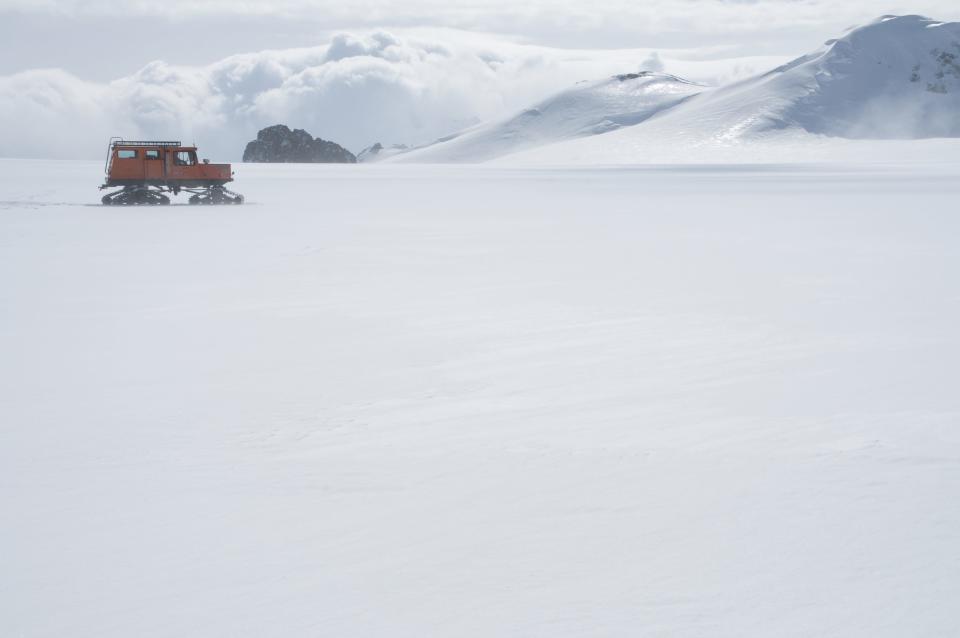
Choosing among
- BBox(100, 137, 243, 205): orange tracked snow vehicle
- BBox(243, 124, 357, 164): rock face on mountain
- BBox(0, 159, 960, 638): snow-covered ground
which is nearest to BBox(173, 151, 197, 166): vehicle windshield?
BBox(100, 137, 243, 205): orange tracked snow vehicle

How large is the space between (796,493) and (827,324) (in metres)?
5.38

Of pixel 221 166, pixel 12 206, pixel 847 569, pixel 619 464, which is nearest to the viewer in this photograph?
pixel 847 569

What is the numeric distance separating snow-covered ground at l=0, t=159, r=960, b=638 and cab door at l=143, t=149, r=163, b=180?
21.8m

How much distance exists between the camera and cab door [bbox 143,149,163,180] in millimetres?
35344

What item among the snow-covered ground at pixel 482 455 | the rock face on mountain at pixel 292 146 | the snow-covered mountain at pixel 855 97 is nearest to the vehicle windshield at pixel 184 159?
the snow-covered ground at pixel 482 455

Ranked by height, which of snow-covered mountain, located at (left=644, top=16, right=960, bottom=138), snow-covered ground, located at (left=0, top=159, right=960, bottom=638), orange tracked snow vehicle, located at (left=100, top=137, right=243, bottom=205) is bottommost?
snow-covered ground, located at (left=0, top=159, right=960, bottom=638)

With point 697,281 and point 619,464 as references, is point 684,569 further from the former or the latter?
point 697,281

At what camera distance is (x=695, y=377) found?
822 cm

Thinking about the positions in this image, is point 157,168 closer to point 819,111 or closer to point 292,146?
point 819,111

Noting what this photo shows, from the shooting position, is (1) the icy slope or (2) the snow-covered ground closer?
(2) the snow-covered ground

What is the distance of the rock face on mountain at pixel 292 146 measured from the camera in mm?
194375

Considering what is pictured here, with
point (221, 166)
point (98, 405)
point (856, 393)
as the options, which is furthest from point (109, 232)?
point (856, 393)

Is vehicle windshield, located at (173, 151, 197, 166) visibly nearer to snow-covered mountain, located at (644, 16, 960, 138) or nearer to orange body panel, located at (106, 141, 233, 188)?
orange body panel, located at (106, 141, 233, 188)

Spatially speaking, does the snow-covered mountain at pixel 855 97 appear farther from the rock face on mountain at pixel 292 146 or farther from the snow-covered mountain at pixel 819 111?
the rock face on mountain at pixel 292 146
